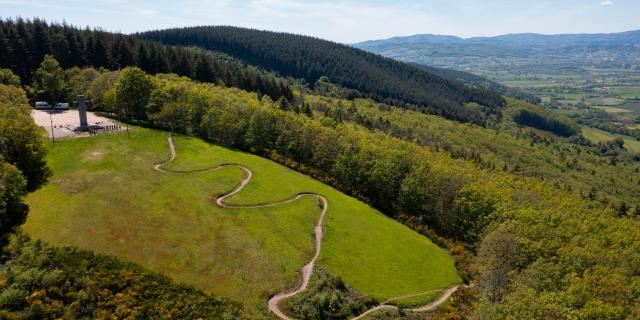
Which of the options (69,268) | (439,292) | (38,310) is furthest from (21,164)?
(439,292)

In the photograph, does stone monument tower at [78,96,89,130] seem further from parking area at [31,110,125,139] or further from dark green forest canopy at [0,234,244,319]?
dark green forest canopy at [0,234,244,319]

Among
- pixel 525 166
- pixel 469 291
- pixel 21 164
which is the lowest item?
pixel 525 166

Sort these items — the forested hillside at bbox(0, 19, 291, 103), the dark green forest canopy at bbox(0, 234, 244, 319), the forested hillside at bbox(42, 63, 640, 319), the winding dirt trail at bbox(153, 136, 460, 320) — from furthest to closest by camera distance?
the forested hillside at bbox(0, 19, 291, 103)
the winding dirt trail at bbox(153, 136, 460, 320)
the forested hillside at bbox(42, 63, 640, 319)
the dark green forest canopy at bbox(0, 234, 244, 319)

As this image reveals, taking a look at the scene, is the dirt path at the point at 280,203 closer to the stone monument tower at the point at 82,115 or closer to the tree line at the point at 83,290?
the tree line at the point at 83,290

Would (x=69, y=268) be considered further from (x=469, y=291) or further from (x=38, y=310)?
(x=469, y=291)

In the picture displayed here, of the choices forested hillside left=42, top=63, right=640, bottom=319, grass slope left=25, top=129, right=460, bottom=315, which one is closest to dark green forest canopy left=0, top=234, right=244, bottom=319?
grass slope left=25, top=129, right=460, bottom=315

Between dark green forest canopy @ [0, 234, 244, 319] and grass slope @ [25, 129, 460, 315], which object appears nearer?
dark green forest canopy @ [0, 234, 244, 319]
